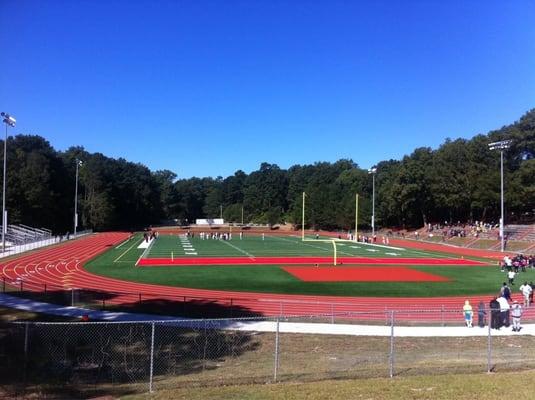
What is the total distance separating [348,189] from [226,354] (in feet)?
395

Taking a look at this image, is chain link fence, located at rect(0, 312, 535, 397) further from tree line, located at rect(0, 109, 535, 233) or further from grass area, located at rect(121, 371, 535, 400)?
tree line, located at rect(0, 109, 535, 233)

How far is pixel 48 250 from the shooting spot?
57.0 m

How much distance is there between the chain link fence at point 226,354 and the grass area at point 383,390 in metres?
0.93

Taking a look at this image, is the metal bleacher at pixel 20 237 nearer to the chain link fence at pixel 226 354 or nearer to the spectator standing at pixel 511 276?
the chain link fence at pixel 226 354

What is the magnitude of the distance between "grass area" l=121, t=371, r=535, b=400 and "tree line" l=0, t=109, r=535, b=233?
78.8m

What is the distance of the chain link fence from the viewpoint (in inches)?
481

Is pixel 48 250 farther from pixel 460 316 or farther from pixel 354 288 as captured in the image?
pixel 460 316

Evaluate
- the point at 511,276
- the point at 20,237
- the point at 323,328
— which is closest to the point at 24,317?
the point at 323,328

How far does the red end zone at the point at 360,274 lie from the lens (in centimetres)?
3609

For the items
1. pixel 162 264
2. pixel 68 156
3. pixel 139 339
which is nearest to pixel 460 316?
pixel 139 339

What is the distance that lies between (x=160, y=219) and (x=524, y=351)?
16706 centimetres

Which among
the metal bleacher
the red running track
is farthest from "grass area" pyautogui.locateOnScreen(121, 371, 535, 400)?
the metal bleacher

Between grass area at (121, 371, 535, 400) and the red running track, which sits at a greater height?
grass area at (121, 371, 535, 400)

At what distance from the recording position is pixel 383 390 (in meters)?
10.1
